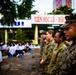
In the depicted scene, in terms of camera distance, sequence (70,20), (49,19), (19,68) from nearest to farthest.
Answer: (70,20)
(19,68)
(49,19)

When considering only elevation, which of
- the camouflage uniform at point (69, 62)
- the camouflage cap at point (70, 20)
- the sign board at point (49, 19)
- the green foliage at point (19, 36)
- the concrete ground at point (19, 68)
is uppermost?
the camouflage cap at point (70, 20)

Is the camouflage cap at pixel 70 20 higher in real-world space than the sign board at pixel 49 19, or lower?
higher

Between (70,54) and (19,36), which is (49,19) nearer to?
(19,36)

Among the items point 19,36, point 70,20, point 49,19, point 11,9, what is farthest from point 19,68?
point 19,36

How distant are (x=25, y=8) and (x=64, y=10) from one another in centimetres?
2268

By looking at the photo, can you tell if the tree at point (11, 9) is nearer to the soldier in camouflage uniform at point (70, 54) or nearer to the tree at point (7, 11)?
the tree at point (7, 11)

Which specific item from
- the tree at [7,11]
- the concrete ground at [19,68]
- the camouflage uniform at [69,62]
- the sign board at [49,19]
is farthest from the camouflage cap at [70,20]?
the sign board at [49,19]

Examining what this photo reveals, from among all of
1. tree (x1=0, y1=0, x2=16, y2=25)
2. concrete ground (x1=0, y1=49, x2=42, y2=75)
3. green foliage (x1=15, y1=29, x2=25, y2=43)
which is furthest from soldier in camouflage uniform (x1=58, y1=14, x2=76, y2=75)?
green foliage (x1=15, y1=29, x2=25, y2=43)

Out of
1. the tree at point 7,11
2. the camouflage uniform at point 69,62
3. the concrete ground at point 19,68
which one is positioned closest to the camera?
the camouflage uniform at point 69,62

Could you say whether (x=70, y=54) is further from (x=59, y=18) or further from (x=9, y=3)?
(x=59, y=18)

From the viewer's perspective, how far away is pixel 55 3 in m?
69.1

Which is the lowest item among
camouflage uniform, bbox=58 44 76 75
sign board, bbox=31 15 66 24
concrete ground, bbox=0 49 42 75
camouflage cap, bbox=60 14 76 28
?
concrete ground, bbox=0 49 42 75

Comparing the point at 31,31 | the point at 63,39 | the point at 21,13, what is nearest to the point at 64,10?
the point at 31,31

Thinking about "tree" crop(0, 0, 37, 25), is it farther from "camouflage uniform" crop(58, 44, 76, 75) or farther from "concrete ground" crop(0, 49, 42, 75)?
"camouflage uniform" crop(58, 44, 76, 75)
